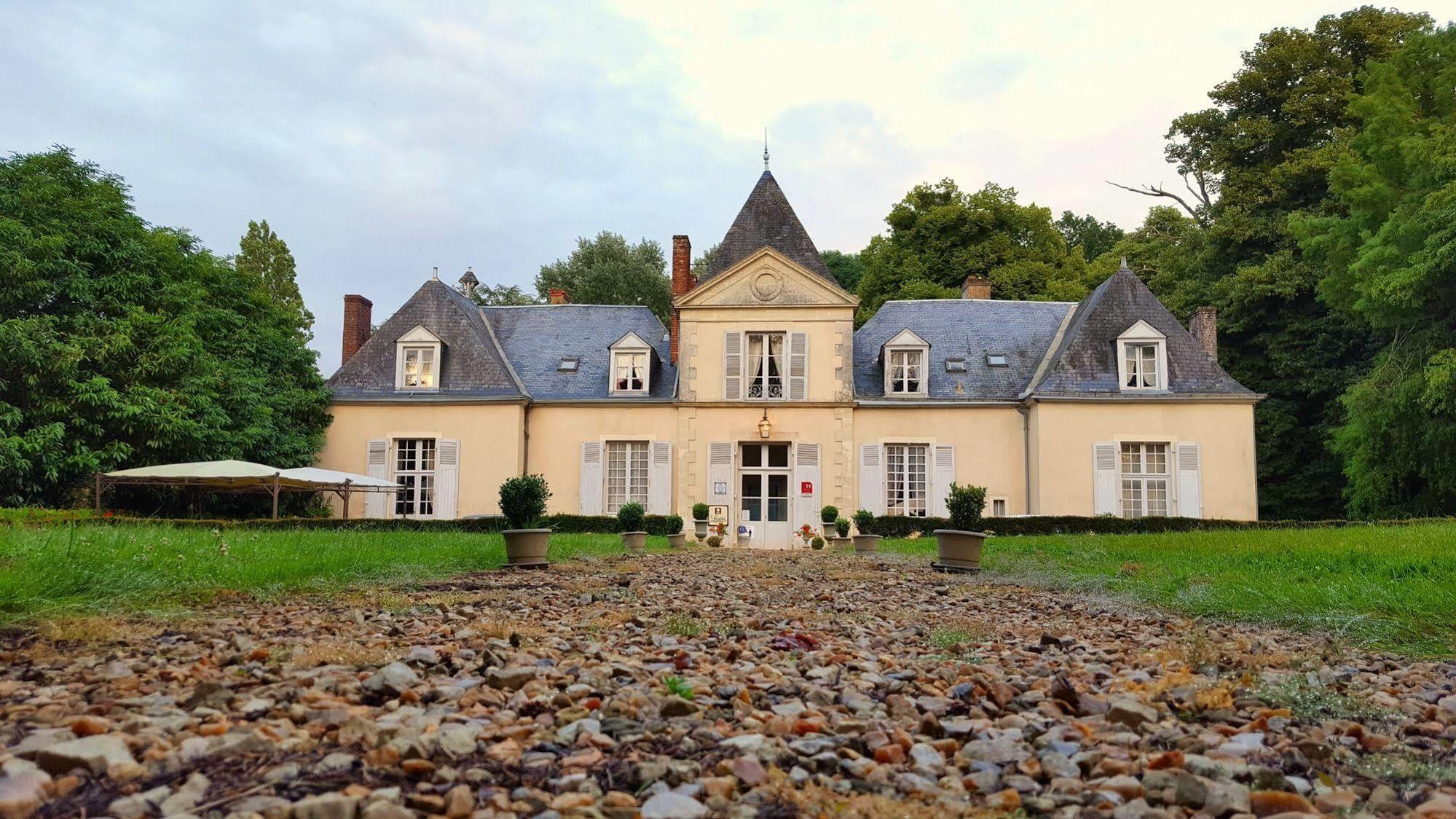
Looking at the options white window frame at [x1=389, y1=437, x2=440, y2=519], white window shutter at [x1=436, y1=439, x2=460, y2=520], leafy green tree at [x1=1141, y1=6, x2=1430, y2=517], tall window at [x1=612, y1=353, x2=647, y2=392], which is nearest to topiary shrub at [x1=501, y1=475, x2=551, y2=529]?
white window shutter at [x1=436, y1=439, x2=460, y2=520]

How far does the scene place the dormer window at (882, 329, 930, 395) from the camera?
21281 mm

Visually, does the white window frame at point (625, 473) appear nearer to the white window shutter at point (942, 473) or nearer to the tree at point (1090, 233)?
the white window shutter at point (942, 473)

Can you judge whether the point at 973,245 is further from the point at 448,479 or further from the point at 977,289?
the point at 448,479

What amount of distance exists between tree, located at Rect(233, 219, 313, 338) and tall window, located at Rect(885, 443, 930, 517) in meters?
22.2

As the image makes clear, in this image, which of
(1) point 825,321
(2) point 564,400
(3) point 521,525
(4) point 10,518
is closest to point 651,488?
(2) point 564,400

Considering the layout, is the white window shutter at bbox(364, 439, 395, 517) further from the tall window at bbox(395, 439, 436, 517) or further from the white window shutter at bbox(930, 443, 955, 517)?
the white window shutter at bbox(930, 443, 955, 517)

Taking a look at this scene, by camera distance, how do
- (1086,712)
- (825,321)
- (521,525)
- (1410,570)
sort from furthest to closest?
(825,321) < (521,525) < (1410,570) < (1086,712)

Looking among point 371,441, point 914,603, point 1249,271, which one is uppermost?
point 1249,271

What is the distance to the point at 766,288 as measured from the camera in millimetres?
20984

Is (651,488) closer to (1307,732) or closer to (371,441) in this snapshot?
(371,441)

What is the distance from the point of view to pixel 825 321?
20.9m

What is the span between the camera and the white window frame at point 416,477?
21.3m

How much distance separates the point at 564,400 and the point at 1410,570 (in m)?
17.2

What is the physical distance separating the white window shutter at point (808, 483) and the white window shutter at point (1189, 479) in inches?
300
